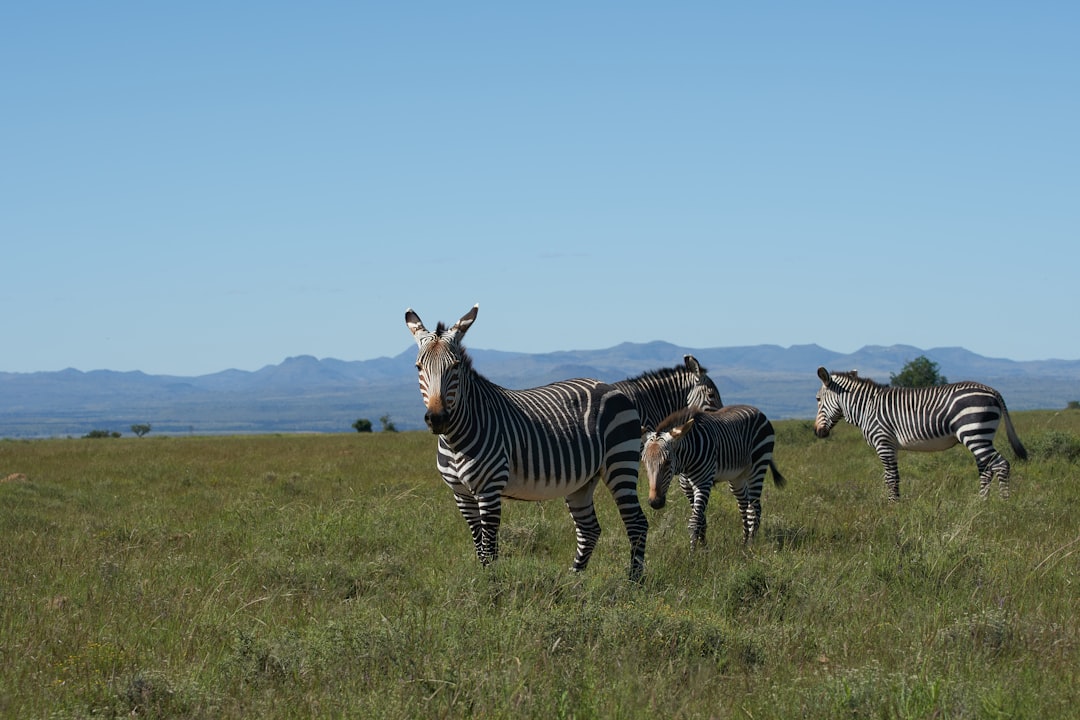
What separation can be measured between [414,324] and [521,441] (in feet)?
4.78

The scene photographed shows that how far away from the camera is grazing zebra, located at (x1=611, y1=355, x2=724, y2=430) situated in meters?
13.2

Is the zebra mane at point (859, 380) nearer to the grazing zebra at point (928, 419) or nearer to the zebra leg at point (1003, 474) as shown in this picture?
the grazing zebra at point (928, 419)

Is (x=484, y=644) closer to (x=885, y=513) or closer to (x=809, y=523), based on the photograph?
(x=809, y=523)

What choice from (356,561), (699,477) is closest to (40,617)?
(356,561)

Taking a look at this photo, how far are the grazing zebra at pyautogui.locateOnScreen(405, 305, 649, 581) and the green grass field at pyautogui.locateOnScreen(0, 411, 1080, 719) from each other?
505 millimetres

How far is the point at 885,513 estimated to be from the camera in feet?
43.0

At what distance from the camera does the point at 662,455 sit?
11094 millimetres

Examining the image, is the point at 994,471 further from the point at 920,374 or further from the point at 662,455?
A: the point at 920,374

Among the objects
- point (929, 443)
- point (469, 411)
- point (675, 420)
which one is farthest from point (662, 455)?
point (929, 443)

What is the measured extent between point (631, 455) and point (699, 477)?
6.65 feet

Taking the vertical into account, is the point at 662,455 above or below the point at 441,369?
below

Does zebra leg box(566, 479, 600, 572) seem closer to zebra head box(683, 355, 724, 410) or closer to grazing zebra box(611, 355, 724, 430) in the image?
grazing zebra box(611, 355, 724, 430)

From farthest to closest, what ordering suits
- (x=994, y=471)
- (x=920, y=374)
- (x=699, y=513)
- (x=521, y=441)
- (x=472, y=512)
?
(x=920, y=374) < (x=994, y=471) < (x=699, y=513) < (x=472, y=512) < (x=521, y=441)

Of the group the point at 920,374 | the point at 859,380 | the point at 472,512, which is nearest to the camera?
the point at 472,512
